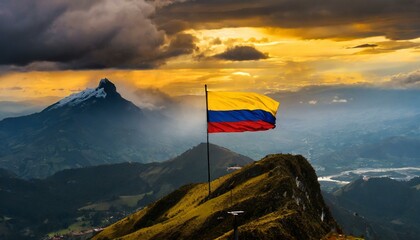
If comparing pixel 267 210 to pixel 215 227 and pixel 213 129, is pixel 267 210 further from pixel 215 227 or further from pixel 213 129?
pixel 213 129

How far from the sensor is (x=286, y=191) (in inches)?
5276

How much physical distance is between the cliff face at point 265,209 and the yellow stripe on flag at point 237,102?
22.4 metres

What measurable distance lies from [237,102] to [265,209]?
4833 cm

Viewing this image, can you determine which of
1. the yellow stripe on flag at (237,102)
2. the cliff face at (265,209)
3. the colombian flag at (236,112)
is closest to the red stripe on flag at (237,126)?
the colombian flag at (236,112)

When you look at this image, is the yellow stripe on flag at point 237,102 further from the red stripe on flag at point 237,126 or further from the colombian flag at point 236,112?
the red stripe on flag at point 237,126

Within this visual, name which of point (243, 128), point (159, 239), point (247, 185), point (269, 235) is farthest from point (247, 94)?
point (159, 239)

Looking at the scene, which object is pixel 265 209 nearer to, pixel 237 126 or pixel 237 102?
pixel 237 126

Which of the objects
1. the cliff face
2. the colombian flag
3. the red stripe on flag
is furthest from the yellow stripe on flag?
the cliff face

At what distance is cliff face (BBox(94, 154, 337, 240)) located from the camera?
9912 cm

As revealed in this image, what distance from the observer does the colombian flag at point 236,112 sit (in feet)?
281

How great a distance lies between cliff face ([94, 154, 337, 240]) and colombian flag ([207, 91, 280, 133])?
2008 centimetres

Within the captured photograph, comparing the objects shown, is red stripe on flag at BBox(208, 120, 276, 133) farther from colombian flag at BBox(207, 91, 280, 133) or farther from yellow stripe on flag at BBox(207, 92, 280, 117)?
yellow stripe on flag at BBox(207, 92, 280, 117)

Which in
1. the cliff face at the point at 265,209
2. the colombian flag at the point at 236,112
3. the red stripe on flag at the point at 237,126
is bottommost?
the cliff face at the point at 265,209

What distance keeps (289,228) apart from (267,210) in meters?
27.1
